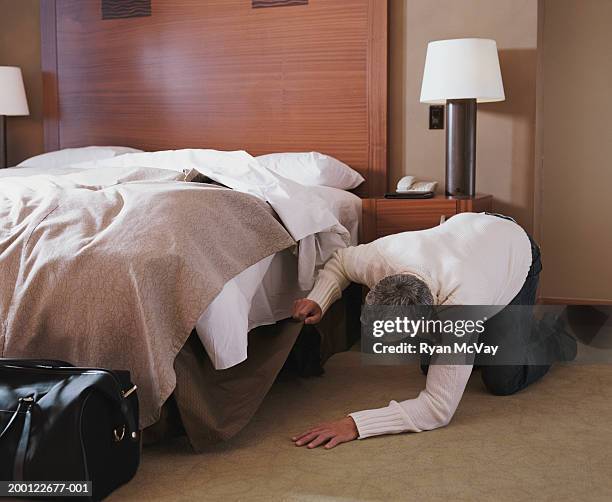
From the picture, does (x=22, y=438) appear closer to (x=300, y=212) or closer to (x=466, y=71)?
(x=300, y=212)

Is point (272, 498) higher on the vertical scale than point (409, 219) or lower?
lower

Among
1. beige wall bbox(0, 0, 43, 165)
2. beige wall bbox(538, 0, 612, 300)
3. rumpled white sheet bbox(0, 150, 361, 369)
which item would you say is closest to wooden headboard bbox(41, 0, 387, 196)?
Result: beige wall bbox(0, 0, 43, 165)

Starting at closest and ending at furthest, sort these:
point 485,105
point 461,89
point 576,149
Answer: point 461,89 → point 485,105 → point 576,149

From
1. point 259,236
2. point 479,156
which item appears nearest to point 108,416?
point 259,236

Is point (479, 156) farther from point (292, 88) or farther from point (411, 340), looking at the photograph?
point (411, 340)

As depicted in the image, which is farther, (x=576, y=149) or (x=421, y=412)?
(x=576, y=149)

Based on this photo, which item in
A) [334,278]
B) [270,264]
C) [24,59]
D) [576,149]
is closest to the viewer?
[334,278]

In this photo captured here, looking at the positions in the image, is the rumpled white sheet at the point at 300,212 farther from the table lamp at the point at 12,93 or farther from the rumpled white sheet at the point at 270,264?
the table lamp at the point at 12,93

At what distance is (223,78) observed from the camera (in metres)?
4.10

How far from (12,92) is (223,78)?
45.5 inches

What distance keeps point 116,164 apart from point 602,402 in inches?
91.5

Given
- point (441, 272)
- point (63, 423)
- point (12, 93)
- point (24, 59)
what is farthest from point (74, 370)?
point (24, 59)

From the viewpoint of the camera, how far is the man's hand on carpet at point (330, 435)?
2.15 meters

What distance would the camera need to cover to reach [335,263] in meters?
2.47
